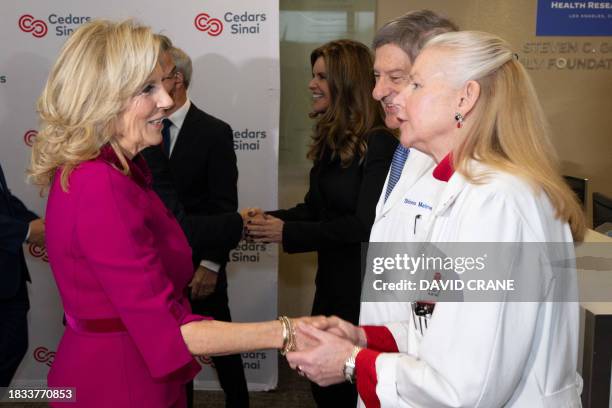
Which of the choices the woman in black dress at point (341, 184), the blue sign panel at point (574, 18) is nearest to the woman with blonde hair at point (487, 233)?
the woman in black dress at point (341, 184)

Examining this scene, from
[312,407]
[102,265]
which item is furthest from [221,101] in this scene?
[102,265]

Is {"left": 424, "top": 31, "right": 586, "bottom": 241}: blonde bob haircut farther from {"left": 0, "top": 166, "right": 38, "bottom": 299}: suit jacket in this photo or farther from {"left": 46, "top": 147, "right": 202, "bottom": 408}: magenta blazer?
{"left": 0, "top": 166, "right": 38, "bottom": 299}: suit jacket

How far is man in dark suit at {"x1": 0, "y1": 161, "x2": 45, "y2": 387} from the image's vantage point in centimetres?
284

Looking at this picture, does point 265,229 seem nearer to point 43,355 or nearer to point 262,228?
point 262,228

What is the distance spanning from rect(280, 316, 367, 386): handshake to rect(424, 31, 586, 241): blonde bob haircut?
1.89ft

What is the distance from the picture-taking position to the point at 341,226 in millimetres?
2850

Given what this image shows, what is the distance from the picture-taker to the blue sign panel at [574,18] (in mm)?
4902

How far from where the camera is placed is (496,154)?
1.51 metres

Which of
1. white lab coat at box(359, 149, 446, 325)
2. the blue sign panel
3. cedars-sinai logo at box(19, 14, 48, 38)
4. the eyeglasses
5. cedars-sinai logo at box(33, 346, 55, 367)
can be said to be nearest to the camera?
white lab coat at box(359, 149, 446, 325)

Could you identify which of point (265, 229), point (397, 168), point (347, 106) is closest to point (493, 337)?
point (397, 168)

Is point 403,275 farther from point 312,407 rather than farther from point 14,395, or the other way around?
point 14,395

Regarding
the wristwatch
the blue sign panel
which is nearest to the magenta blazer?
the wristwatch

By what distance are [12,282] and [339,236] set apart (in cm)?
137

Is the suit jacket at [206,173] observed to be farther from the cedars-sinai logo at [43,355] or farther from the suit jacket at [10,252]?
the cedars-sinai logo at [43,355]
